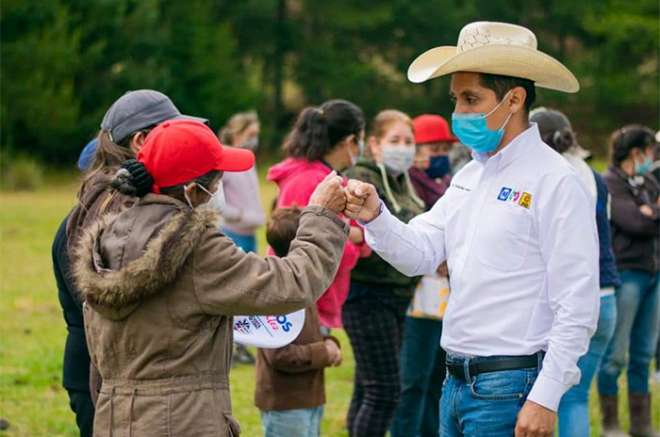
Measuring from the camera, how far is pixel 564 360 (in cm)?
369

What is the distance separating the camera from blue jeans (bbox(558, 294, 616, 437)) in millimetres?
6086

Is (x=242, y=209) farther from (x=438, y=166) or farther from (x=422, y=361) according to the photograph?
(x=422, y=361)

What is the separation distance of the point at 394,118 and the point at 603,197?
4.67 feet

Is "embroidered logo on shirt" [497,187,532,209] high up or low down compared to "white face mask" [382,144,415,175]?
up

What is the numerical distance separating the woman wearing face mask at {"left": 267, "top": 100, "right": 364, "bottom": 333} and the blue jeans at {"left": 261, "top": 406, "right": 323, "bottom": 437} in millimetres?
884

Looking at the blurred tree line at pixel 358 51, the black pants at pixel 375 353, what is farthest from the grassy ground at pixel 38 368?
the blurred tree line at pixel 358 51

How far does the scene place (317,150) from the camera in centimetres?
622

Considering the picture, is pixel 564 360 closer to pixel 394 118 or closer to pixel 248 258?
pixel 248 258

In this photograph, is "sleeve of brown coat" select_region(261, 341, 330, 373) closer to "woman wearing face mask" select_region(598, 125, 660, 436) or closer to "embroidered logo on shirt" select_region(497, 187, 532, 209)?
"embroidered logo on shirt" select_region(497, 187, 532, 209)

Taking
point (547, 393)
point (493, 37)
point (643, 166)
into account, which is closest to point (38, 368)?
point (643, 166)

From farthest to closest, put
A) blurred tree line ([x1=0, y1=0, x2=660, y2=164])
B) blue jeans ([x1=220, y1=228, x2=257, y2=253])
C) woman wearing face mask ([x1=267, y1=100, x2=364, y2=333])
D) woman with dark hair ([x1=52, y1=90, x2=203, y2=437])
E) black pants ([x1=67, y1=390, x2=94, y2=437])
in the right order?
1. blurred tree line ([x1=0, y1=0, x2=660, y2=164])
2. blue jeans ([x1=220, y1=228, x2=257, y2=253])
3. woman wearing face mask ([x1=267, y1=100, x2=364, y2=333])
4. black pants ([x1=67, y1=390, x2=94, y2=437])
5. woman with dark hair ([x1=52, y1=90, x2=203, y2=437])

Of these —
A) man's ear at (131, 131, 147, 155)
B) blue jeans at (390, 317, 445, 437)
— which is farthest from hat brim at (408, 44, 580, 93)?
blue jeans at (390, 317, 445, 437)

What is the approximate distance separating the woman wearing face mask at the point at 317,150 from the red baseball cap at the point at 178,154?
7.71 ft

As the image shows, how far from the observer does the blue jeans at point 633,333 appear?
7445 millimetres
